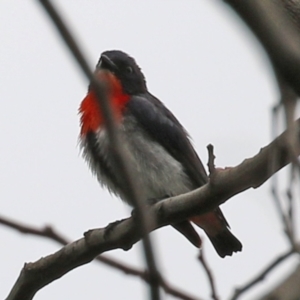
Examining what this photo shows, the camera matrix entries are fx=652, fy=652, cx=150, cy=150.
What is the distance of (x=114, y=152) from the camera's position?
1106 millimetres

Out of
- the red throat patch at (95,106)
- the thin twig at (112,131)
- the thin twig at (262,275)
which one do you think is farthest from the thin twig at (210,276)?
the red throat patch at (95,106)

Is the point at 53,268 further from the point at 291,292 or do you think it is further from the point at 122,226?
the point at 291,292

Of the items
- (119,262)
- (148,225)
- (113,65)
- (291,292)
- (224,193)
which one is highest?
(113,65)

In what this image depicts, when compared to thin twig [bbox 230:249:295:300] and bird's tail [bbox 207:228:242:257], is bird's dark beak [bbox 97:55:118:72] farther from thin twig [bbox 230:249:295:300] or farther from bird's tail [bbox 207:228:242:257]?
thin twig [bbox 230:249:295:300]

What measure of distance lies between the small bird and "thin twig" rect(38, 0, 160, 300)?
14.1ft

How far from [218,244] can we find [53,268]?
2.32 metres

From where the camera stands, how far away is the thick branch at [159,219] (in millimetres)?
3055

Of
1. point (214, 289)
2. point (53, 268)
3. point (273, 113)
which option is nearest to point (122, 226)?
point (53, 268)

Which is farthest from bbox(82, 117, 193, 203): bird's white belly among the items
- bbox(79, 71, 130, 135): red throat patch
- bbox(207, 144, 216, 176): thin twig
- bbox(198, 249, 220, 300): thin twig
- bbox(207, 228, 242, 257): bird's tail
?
bbox(198, 249, 220, 300): thin twig

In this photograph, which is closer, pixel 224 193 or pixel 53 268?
pixel 224 193

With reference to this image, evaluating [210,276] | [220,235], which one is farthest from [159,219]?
[220,235]

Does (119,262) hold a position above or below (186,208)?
below

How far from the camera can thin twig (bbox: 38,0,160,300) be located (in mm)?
1021

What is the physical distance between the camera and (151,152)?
571cm
